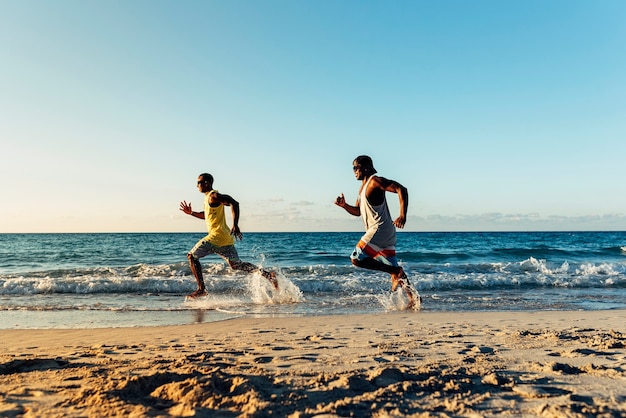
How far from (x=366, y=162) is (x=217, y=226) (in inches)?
114

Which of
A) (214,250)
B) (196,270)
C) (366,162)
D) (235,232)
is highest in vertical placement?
(366,162)

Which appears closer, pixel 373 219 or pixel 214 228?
pixel 373 219

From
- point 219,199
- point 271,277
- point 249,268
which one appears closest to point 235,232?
point 219,199

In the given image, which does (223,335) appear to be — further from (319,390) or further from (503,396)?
(503,396)

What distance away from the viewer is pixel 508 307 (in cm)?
739

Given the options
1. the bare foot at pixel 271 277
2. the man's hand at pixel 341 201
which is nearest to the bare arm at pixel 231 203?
the bare foot at pixel 271 277

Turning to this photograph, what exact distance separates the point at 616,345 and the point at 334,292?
6.35m

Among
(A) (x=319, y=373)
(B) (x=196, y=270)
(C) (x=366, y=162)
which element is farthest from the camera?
(B) (x=196, y=270)

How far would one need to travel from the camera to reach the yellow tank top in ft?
24.2

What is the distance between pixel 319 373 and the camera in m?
2.77

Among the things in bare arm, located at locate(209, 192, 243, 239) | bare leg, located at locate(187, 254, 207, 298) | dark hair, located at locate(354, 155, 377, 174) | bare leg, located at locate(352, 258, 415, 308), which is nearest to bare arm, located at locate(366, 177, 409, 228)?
dark hair, located at locate(354, 155, 377, 174)

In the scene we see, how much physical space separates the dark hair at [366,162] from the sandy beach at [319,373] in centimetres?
189

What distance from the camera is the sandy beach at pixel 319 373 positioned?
217 cm

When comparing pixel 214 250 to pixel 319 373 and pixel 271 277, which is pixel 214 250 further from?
pixel 319 373
